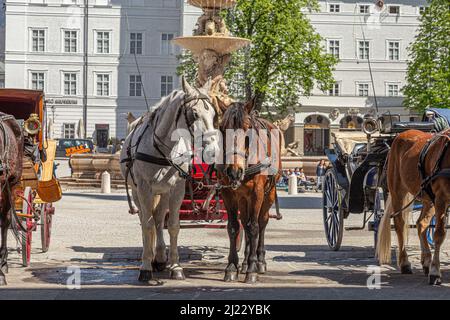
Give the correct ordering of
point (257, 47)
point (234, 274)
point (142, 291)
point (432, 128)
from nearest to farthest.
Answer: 1. point (142, 291)
2. point (234, 274)
3. point (432, 128)
4. point (257, 47)

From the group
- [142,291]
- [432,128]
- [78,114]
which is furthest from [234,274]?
[78,114]

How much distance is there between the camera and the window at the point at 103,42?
71938 mm

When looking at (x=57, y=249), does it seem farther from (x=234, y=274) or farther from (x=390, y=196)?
(x=390, y=196)

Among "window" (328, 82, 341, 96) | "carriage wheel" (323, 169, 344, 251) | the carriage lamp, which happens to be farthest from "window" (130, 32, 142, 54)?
the carriage lamp

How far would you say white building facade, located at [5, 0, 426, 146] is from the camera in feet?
231

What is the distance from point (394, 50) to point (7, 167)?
209 ft

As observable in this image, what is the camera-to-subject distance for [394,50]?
233 ft

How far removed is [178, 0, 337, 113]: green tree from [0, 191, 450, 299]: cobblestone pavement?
2793 cm

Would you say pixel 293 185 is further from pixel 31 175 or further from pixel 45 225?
pixel 31 175

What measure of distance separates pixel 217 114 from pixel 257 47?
36.7 meters

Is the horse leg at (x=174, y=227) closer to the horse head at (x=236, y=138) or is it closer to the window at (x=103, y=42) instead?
the horse head at (x=236, y=138)

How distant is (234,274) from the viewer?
10.0 meters

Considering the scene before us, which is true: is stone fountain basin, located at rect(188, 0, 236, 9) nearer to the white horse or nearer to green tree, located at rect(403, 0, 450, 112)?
the white horse

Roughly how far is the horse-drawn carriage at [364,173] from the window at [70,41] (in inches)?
2369
